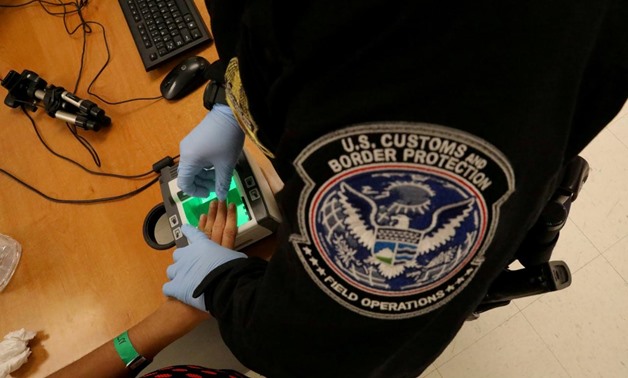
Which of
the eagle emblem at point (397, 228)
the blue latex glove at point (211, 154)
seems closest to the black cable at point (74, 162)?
the blue latex glove at point (211, 154)

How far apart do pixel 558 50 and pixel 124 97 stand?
2.87 feet

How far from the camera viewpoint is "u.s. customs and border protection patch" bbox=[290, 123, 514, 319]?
293mm

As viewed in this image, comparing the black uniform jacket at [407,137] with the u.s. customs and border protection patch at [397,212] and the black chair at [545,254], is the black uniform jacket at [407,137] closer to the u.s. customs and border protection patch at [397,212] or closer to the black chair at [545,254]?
the u.s. customs and border protection patch at [397,212]

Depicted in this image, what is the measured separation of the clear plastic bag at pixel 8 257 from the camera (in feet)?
2.50

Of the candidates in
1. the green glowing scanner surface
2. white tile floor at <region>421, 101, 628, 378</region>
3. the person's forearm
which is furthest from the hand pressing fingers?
white tile floor at <region>421, 101, 628, 378</region>

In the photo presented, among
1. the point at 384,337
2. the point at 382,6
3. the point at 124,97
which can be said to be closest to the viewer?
the point at 382,6

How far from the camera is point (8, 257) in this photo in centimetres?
78

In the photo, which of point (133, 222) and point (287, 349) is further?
point (133, 222)

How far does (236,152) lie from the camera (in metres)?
0.75

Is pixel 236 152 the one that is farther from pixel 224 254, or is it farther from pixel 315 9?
pixel 315 9

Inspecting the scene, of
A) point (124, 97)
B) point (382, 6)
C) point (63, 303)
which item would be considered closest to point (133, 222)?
point (63, 303)

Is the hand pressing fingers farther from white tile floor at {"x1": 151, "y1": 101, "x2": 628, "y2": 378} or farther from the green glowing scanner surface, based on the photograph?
white tile floor at {"x1": 151, "y1": 101, "x2": 628, "y2": 378}

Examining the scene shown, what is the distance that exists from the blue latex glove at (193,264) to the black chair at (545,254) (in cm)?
44

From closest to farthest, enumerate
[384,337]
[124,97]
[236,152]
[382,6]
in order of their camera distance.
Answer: [382,6], [384,337], [236,152], [124,97]
